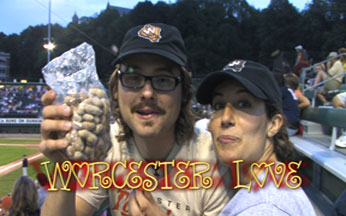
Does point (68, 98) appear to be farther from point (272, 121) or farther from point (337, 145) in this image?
point (337, 145)

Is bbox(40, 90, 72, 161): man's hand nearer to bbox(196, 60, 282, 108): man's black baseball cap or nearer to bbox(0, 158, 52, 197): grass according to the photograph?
bbox(196, 60, 282, 108): man's black baseball cap

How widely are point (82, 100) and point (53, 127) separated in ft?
0.49

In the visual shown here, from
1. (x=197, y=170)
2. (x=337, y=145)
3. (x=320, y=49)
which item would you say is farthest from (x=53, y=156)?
(x=320, y=49)

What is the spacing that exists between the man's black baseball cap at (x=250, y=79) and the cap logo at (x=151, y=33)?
0.32 meters

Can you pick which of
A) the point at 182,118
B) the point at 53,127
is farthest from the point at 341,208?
the point at 53,127

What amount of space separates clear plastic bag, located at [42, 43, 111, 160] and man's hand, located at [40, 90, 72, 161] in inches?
1.0

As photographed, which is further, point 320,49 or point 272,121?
point 320,49

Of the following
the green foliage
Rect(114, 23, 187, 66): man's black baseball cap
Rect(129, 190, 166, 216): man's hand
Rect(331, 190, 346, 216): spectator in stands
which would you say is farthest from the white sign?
Rect(331, 190, 346, 216): spectator in stands

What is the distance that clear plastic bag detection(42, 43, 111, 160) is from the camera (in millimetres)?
1115

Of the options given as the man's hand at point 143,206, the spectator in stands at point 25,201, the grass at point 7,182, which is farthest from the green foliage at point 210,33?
the man's hand at point 143,206

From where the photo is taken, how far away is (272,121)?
1.42 meters

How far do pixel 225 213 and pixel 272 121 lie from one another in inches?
19.1

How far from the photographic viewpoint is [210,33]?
172ft

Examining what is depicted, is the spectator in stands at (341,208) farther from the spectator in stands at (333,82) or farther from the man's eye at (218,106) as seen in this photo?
the spectator in stands at (333,82)
